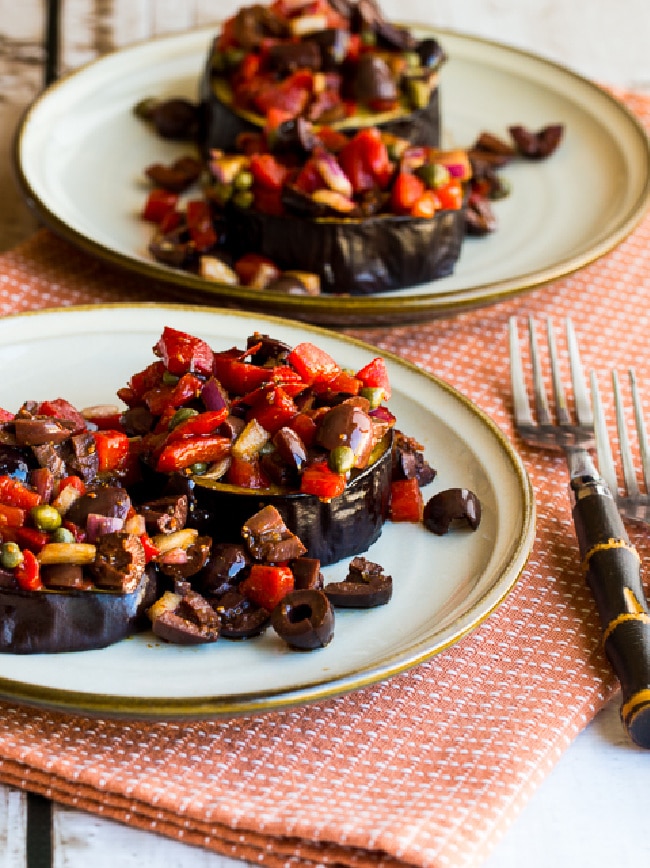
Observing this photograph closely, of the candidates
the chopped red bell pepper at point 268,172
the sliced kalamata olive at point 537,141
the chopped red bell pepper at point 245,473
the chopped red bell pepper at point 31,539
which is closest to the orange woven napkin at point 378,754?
the chopped red bell pepper at point 31,539

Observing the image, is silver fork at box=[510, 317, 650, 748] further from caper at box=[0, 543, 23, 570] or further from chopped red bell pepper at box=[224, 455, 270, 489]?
caper at box=[0, 543, 23, 570]

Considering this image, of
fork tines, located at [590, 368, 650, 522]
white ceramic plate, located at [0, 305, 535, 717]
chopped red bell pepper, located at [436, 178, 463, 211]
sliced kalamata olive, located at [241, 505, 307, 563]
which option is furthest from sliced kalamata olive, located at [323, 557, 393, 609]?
chopped red bell pepper, located at [436, 178, 463, 211]

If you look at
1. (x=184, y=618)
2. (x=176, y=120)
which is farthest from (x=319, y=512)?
(x=176, y=120)

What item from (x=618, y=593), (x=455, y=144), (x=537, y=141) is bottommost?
(x=455, y=144)

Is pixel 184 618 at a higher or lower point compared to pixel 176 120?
higher

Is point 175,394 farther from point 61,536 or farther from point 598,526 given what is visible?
point 598,526

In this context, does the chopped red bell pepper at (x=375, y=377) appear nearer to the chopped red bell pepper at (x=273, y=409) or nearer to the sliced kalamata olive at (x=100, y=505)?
the chopped red bell pepper at (x=273, y=409)

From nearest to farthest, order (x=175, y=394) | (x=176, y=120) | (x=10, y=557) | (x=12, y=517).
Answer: (x=10, y=557) → (x=12, y=517) → (x=175, y=394) → (x=176, y=120)
